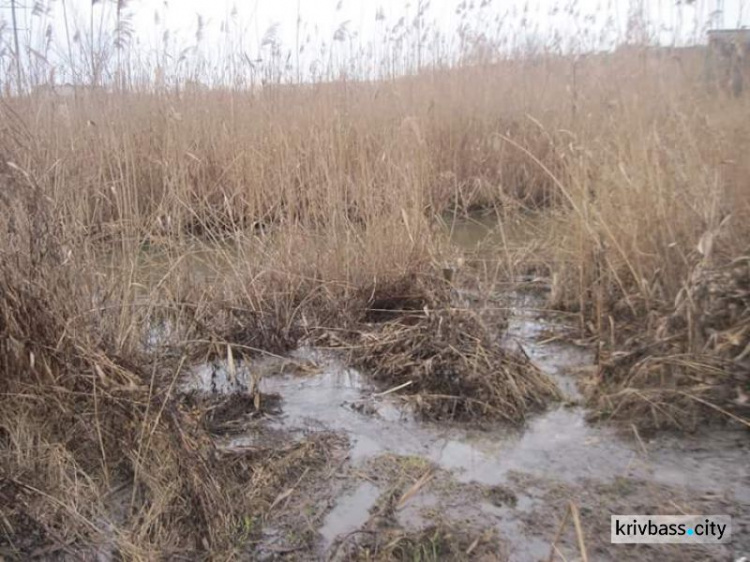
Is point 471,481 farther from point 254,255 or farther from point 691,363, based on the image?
point 254,255

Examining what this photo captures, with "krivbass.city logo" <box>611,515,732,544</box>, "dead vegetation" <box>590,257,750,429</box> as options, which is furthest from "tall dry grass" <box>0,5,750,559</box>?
"krivbass.city logo" <box>611,515,732,544</box>

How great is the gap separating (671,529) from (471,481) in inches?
21.3

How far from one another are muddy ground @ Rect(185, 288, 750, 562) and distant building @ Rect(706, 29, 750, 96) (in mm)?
2283

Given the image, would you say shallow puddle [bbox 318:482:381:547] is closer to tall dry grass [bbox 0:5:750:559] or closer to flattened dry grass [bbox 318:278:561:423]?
tall dry grass [bbox 0:5:750:559]

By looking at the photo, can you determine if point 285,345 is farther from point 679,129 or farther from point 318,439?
point 679,129

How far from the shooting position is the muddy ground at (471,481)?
157 cm

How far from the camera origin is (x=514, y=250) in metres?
4.22

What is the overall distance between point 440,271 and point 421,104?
3.14 meters

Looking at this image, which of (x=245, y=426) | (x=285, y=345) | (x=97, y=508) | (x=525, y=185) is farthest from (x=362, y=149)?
(x=525, y=185)

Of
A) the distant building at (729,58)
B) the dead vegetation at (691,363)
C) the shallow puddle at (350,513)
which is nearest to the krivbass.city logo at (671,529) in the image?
the dead vegetation at (691,363)

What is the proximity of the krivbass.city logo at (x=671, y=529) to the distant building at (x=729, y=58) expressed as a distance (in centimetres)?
288

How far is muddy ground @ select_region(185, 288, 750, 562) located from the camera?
1.57 meters

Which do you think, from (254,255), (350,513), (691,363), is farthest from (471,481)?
(254,255)

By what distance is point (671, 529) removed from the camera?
1.59 meters
